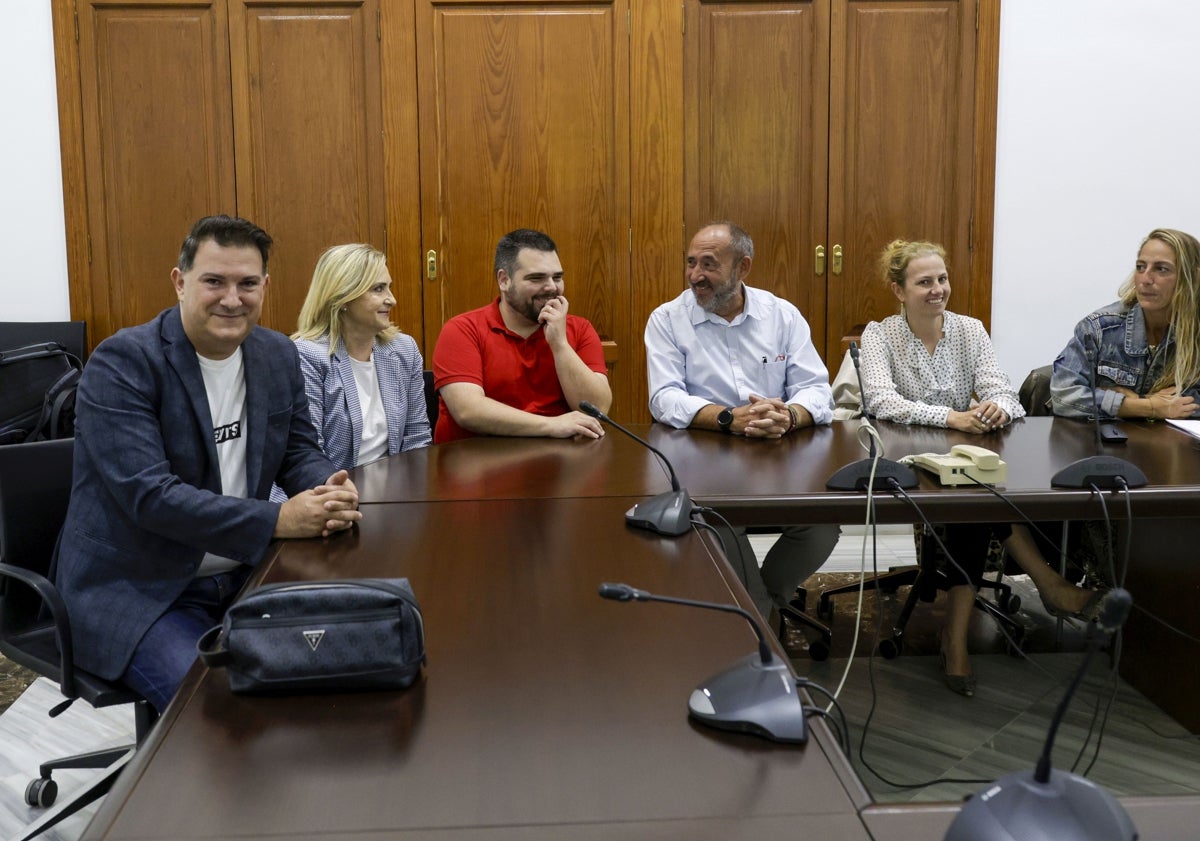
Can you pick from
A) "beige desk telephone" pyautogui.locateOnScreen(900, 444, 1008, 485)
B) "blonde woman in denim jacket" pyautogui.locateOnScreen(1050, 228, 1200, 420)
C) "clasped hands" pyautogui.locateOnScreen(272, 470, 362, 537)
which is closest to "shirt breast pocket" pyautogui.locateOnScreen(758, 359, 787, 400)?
"blonde woman in denim jacket" pyautogui.locateOnScreen(1050, 228, 1200, 420)

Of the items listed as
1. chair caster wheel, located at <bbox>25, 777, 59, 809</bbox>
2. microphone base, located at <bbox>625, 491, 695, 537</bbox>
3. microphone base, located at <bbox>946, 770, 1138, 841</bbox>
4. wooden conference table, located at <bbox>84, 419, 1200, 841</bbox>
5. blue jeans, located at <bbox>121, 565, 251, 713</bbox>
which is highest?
microphone base, located at <bbox>946, 770, 1138, 841</bbox>

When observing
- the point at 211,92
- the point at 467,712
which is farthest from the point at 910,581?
the point at 211,92

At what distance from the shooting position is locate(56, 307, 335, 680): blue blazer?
1.95 metres

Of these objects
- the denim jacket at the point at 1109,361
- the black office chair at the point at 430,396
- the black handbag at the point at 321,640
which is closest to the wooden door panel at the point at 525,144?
the black office chair at the point at 430,396

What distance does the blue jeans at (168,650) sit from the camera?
1.91 m

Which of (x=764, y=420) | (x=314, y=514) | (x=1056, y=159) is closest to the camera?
(x=314, y=514)

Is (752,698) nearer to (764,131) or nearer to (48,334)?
(764,131)

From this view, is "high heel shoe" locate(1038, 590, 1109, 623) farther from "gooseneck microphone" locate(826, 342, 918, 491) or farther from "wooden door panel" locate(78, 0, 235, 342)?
"wooden door panel" locate(78, 0, 235, 342)

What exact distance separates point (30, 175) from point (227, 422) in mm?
2944

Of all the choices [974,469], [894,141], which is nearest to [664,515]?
[974,469]

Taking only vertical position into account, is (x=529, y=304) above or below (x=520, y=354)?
above

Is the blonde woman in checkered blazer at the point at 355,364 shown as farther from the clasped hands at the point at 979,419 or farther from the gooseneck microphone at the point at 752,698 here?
the gooseneck microphone at the point at 752,698

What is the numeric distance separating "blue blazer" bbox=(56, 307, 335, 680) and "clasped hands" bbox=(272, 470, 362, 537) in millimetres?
25

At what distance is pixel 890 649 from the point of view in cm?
331
